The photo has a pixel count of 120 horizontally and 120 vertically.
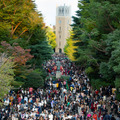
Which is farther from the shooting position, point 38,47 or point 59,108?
point 38,47

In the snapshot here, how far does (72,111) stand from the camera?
17.3m

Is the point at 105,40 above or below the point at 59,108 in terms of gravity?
above

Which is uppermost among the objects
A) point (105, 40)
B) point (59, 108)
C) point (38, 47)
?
point (38, 47)

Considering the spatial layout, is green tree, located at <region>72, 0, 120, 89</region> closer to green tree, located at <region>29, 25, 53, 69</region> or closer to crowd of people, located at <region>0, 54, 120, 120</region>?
crowd of people, located at <region>0, 54, 120, 120</region>

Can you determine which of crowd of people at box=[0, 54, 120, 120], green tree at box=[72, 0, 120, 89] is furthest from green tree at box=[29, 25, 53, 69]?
green tree at box=[72, 0, 120, 89]

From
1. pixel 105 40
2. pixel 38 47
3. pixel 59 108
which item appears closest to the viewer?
pixel 59 108

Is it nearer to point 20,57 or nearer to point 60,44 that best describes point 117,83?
point 20,57

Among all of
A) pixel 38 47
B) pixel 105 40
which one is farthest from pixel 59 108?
pixel 38 47

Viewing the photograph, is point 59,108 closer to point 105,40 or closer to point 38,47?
point 105,40

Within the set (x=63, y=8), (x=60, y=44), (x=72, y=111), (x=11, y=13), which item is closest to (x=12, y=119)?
(x=72, y=111)

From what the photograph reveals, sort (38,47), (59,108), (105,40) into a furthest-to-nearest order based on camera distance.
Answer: (38,47) < (105,40) < (59,108)

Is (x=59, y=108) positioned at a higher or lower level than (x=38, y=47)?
lower

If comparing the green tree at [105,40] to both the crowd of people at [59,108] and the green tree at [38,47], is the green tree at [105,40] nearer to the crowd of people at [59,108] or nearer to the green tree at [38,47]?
the crowd of people at [59,108]

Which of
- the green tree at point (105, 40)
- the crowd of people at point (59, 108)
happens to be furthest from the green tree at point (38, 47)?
the green tree at point (105, 40)
